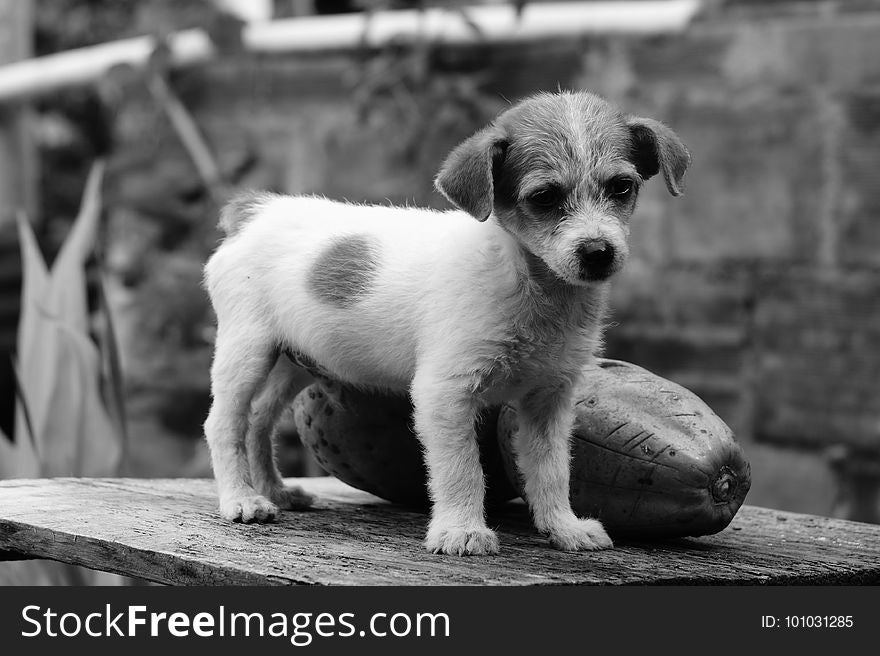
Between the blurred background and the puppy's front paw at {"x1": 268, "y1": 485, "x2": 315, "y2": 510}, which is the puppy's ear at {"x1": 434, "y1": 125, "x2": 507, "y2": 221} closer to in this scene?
the puppy's front paw at {"x1": 268, "y1": 485, "x2": 315, "y2": 510}

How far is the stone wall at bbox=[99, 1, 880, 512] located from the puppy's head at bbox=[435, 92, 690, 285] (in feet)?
8.30

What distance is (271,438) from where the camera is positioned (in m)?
3.37

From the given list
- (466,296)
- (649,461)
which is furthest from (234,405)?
(649,461)

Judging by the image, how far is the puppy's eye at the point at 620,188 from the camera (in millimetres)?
2615

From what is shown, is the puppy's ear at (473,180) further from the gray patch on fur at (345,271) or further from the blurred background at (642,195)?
the blurred background at (642,195)

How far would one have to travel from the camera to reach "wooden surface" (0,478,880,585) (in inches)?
94.3

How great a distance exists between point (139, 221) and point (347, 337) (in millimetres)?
4090

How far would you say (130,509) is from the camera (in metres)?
3.10

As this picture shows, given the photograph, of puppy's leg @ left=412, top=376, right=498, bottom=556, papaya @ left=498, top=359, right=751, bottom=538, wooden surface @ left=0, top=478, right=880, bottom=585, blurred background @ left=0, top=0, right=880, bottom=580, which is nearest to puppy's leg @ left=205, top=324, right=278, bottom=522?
wooden surface @ left=0, top=478, right=880, bottom=585

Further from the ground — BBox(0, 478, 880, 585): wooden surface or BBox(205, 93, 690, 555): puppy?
BBox(205, 93, 690, 555): puppy

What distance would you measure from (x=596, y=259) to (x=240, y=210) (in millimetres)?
1211

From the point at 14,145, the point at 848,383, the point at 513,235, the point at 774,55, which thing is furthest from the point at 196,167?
the point at 513,235

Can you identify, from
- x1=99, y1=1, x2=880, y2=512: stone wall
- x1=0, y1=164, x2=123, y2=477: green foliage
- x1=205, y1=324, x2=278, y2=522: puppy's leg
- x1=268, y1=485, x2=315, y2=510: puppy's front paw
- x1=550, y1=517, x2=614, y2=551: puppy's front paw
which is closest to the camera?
x1=550, y1=517, x2=614, y2=551: puppy's front paw

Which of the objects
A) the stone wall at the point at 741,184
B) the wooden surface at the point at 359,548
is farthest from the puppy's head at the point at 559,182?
the stone wall at the point at 741,184
